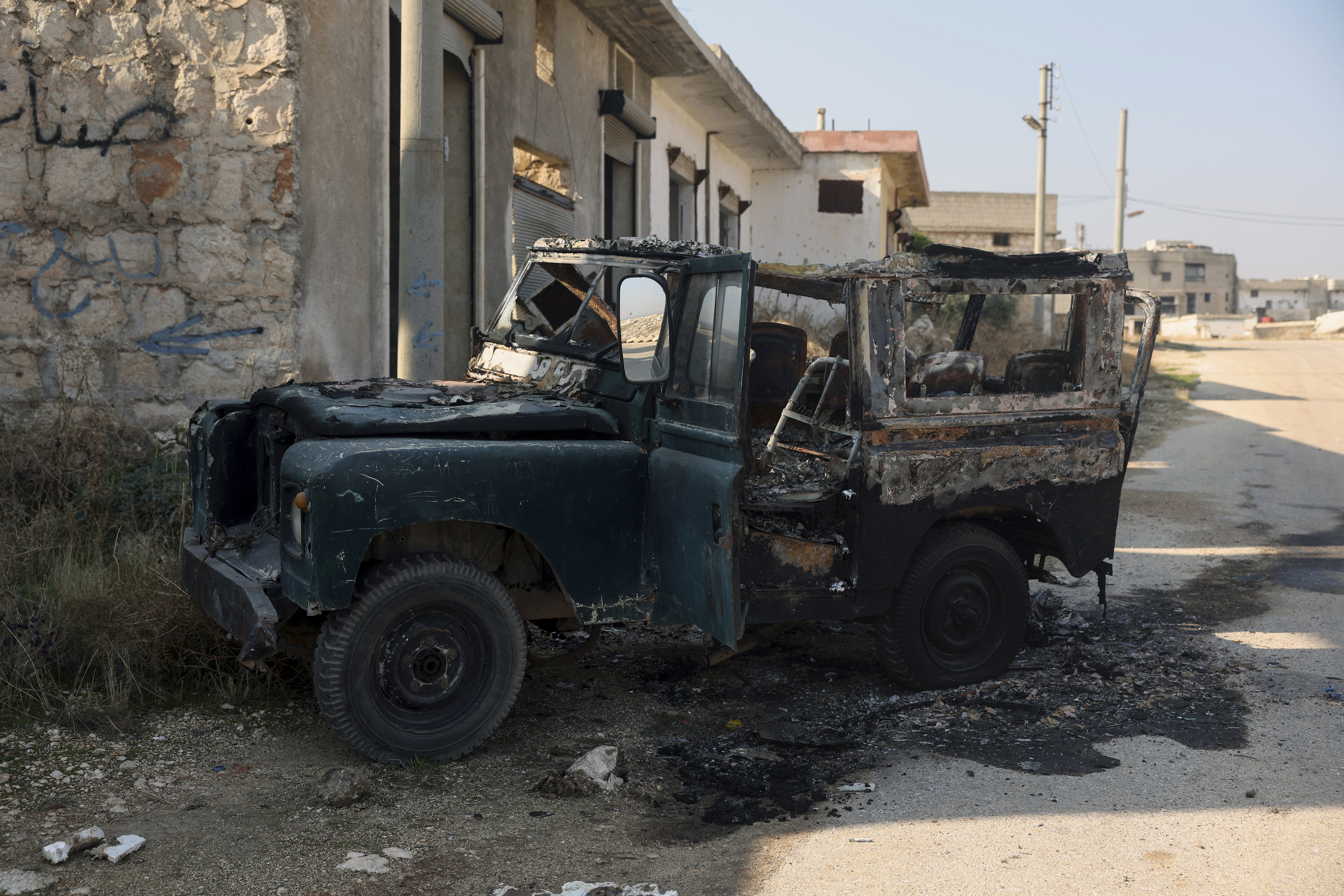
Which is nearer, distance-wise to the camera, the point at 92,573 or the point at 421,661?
the point at 421,661

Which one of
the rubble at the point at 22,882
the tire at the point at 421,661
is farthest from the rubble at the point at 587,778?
the rubble at the point at 22,882

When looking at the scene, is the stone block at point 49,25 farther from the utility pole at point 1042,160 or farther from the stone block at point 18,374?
the utility pole at point 1042,160

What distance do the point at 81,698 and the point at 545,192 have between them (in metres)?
7.44

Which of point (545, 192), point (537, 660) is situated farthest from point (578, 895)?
point (545, 192)

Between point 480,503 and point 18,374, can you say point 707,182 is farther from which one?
point 480,503

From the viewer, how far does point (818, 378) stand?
5621 millimetres

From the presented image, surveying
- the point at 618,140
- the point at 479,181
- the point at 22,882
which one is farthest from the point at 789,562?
the point at 618,140

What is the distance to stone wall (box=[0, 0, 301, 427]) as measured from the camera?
6121 mm

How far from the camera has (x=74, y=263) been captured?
6.27m

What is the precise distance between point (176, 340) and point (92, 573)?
6.32 ft

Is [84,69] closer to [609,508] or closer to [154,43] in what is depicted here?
[154,43]

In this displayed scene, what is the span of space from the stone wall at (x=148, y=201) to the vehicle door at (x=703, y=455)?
309cm

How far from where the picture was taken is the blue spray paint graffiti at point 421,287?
5.12m

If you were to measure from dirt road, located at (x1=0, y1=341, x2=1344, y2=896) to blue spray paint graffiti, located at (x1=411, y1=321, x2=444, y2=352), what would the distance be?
1.74m
